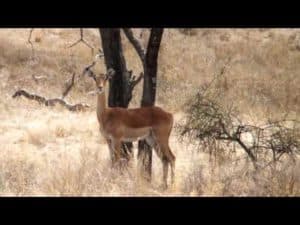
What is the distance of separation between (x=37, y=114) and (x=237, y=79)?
28.4 ft

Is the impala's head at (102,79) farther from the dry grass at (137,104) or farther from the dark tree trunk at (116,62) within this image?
the dry grass at (137,104)

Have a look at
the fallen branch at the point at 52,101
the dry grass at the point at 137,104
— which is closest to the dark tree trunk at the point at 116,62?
the dry grass at the point at 137,104

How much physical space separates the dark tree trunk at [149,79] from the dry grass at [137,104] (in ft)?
0.69

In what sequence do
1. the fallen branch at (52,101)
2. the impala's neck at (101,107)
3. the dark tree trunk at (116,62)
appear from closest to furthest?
the impala's neck at (101,107) → the dark tree trunk at (116,62) → the fallen branch at (52,101)

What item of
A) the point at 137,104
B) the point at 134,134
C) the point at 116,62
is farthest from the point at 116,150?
the point at 137,104

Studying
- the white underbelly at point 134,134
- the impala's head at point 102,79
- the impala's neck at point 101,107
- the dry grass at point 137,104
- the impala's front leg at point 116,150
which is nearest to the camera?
the dry grass at point 137,104

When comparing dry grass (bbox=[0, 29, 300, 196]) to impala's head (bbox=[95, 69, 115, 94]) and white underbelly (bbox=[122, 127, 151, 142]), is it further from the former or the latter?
impala's head (bbox=[95, 69, 115, 94])

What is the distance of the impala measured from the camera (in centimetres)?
935

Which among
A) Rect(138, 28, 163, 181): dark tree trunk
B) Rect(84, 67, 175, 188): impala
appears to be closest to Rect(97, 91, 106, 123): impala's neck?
Rect(84, 67, 175, 188): impala

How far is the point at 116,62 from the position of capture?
10.1 meters

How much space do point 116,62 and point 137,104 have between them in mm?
9540

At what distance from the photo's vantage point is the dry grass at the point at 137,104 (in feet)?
26.7
